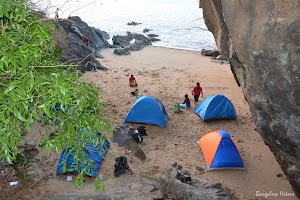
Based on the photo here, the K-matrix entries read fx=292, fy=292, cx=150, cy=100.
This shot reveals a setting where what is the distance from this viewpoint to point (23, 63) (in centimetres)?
297

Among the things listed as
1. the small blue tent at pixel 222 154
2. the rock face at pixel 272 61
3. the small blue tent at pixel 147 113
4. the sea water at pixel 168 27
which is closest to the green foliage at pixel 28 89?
the rock face at pixel 272 61

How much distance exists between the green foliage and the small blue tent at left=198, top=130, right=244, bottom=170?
7.58 m

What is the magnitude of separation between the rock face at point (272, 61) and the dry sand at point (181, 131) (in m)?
2.81

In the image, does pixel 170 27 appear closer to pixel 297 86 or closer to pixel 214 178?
pixel 214 178

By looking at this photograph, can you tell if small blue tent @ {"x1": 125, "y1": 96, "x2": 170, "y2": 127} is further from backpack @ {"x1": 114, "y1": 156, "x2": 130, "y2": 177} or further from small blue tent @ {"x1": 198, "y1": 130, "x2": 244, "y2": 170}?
backpack @ {"x1": 114, "y1": 156, "x2": 130, "y2": 177}

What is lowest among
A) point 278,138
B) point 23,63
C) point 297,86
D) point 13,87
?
point 278,138

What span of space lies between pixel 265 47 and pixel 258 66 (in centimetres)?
53

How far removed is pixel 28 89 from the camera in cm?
299

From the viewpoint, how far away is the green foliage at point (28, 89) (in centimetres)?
295

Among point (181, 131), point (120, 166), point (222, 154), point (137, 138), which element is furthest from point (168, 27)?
point (120, 166)

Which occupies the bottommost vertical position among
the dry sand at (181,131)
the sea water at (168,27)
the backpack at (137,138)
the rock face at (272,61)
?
the sea water at (168,27)

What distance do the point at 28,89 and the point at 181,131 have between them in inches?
442

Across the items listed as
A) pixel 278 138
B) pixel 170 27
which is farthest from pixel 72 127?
pixel 170 27

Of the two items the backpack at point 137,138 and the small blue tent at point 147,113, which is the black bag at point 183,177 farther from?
the small blue tent at point 147,113
